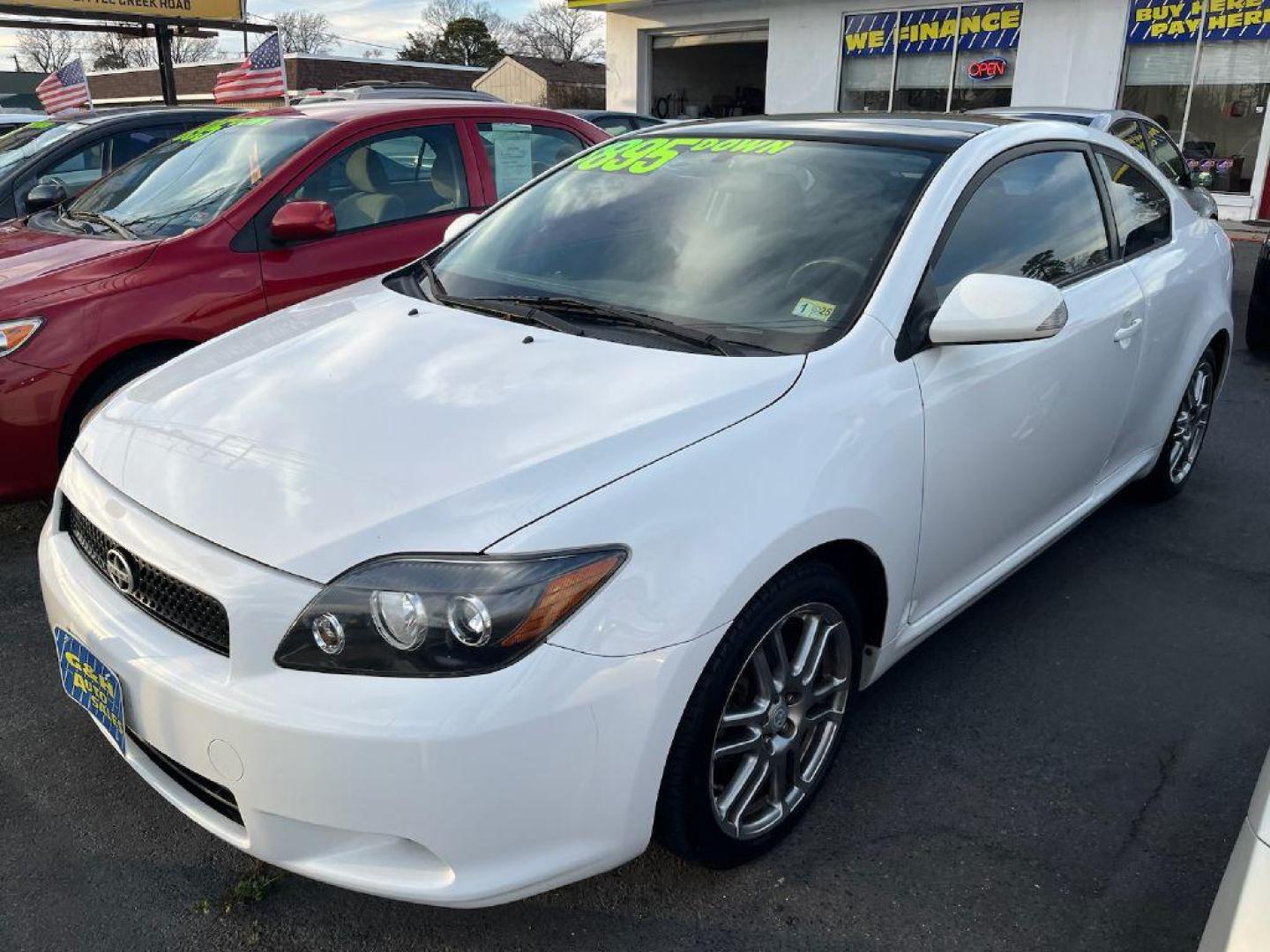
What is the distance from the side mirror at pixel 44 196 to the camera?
5.95 m

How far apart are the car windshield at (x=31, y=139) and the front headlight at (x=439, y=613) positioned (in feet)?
20.6

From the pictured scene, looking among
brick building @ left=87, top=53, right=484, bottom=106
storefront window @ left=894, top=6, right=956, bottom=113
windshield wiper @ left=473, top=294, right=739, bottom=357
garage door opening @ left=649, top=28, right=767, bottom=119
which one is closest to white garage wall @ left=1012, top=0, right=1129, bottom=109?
storefront window @ left=894, top=6, right=956, bottom=113

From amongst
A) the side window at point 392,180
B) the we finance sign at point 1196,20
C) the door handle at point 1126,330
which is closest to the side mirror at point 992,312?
the door handle at point 1126,330

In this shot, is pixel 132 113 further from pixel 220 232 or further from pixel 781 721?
pixel 781 721

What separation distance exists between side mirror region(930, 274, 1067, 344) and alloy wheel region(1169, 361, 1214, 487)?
2047mm

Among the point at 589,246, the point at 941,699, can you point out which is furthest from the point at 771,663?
the point at 589,246

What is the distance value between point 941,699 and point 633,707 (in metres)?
1.52

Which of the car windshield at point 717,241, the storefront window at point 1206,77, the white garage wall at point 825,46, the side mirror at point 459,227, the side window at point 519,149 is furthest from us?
the white garage wall at point 825,46

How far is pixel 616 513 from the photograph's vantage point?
189cm

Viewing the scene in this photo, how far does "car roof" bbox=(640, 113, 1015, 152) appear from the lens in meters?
2.91

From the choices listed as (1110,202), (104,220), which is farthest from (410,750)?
(104,220)

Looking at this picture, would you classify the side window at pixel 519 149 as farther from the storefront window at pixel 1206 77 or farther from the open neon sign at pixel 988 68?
the open neon sign at pixel 988 68

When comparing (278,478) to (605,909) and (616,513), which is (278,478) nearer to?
(616,513)

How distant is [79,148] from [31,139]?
0.67 m
